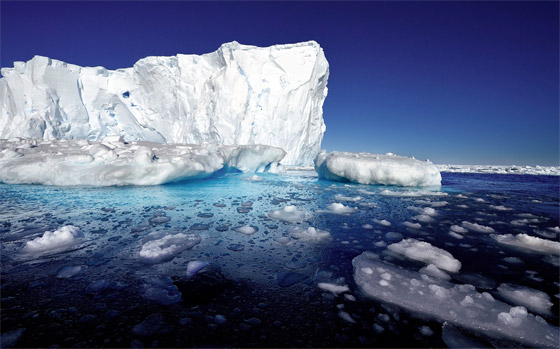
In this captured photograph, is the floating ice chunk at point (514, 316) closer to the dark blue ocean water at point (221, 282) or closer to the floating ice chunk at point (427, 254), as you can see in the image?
the dark blue ocean water at point (221, 282)

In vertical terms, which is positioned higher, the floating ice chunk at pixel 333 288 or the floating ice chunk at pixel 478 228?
the floating ice chunk at pixel 333 288

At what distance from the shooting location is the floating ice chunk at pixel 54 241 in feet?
8.51

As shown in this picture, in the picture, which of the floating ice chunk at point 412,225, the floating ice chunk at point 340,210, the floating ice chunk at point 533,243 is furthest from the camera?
the floating ice chunk at point 340,210

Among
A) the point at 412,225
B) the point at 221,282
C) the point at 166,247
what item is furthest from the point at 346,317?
the point at 412,225

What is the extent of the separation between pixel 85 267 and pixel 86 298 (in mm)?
622

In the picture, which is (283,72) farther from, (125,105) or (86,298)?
(86,298)

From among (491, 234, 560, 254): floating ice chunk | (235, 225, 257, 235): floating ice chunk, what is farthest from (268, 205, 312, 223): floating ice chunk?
(491, 234, 560, 254): floating ice chunk

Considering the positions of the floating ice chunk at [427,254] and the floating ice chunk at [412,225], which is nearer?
the floating ice chunk at [427,254]

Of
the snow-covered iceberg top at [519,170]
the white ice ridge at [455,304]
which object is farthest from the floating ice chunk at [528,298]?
the snow-covered iceberg top at [519,170]

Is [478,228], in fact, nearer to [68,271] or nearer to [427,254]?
[427,254]

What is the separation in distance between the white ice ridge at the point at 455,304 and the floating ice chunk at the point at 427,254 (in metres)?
0.40

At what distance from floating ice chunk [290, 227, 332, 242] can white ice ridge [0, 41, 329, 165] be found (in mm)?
19527

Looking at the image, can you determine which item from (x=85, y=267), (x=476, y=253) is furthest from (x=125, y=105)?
(x=476, y=253)

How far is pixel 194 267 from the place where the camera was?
229 centimetres
